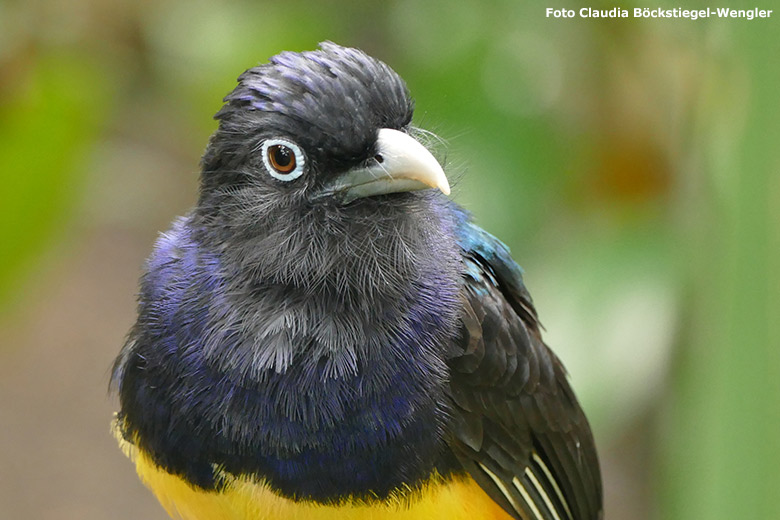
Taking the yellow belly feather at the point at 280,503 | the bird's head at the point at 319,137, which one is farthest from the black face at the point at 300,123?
the yellow belly feather at the point at 280,503

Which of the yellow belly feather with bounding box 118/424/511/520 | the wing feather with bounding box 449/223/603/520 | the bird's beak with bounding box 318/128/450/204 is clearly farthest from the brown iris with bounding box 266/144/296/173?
the yellow belly feather with bounding box 118/424/511/520

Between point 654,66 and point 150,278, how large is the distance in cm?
280

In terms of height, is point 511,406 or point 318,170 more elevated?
point 318,170

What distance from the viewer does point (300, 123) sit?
89.4 inches

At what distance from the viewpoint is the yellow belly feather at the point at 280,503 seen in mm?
2367

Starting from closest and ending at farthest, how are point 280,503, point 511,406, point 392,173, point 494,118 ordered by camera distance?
1. point 392,173
2. point 280,503
3. point 511,406
4. point 494,118

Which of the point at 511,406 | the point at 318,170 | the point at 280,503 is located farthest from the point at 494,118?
the point at 280,503

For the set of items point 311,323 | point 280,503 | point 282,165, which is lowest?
point 280,503

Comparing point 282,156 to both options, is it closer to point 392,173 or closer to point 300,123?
point 300,123

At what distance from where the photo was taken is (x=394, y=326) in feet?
7.88

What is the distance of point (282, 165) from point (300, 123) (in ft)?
0.45

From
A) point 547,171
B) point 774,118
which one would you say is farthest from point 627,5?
point 774,118

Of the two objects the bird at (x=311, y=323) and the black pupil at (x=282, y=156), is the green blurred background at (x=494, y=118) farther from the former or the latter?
the black pupil at (x=282, y=156)

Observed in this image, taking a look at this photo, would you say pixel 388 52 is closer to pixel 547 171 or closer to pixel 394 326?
pixel 547 171
